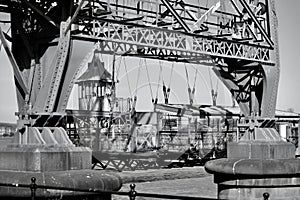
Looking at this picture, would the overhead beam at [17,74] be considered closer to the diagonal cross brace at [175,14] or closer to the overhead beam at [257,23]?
the diagonal cross brace at [175,14]

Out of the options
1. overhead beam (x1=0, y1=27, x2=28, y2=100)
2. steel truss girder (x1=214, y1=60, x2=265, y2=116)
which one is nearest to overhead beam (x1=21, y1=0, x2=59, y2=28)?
overhead beam (x1=0, y1=27, x2=28, y2=100)

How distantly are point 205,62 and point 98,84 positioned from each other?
25.6 m

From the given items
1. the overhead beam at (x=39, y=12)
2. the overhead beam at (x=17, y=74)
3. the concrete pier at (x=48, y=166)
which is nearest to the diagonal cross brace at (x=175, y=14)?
the overhead beam at (x=39, y=12)

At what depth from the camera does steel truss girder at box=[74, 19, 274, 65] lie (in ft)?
51.3

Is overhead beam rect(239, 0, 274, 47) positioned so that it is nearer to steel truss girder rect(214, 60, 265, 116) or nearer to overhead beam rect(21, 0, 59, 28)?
steel truss girder rect(214, 60, 265, 116)

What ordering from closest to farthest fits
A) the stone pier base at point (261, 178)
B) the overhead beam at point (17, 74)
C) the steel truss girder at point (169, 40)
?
the overhead beam at point (17, 74)
the steel truss girder at point (169, 40)
the stone pier base at point (261, 178)

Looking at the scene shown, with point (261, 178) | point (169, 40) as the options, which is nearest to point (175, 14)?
point (169, 40)

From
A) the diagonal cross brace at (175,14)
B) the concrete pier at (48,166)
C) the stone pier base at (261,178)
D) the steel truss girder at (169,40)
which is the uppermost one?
the diagonal cross brace at (175,14)

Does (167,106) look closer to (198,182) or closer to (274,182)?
(198,182)

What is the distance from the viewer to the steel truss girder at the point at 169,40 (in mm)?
15641

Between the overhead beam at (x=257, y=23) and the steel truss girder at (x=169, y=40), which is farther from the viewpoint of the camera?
the overhead beam at (x=257, y=23)

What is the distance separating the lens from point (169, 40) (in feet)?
60.4

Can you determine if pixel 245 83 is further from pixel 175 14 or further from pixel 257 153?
pixel 175 14

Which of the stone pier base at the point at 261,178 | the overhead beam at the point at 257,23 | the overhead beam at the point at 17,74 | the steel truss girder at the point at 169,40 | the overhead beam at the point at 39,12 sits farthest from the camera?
the overhead beam at the point at 257,23
